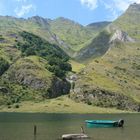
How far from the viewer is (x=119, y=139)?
115125 millimetres

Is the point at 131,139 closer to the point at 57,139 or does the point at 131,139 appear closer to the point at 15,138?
the point at 57,139

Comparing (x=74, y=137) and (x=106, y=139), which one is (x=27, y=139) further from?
(x=106, y=139)

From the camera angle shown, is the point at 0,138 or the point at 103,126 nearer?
the point at 0,138

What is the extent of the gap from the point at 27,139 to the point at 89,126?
62269mm

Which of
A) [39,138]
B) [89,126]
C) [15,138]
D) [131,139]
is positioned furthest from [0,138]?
[89,126]

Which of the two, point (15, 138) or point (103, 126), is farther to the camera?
point (103, 126)

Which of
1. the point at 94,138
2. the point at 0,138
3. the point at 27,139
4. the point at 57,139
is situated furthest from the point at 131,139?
the point at 0,138

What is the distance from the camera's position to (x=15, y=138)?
11238 cm

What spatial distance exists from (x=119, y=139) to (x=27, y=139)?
88.2 feet

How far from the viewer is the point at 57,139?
11244 cm

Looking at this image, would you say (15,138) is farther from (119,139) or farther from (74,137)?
(119,139)

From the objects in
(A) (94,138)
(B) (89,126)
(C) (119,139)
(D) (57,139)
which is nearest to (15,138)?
(D) (57,139)

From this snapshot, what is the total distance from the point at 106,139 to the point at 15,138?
26.2 meters

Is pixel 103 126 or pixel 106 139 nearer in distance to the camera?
pixel 106 139
